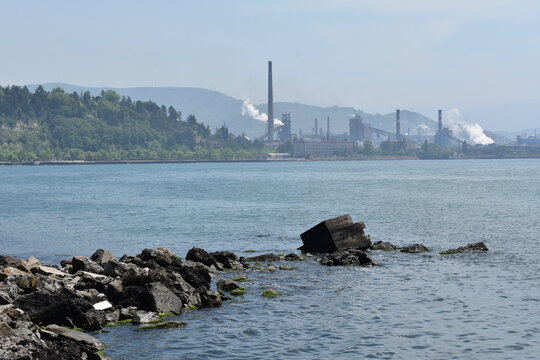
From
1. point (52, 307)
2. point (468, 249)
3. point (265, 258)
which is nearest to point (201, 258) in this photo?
point (265, 258)

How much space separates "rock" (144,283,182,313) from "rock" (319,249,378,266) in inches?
616

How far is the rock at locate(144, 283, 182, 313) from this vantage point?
96.2 feet

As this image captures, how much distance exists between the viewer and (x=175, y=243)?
6016 cm

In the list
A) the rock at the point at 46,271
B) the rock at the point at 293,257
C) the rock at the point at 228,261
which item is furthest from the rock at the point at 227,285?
the rock at the point at 293,257

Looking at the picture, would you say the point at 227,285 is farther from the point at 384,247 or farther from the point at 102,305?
the point at 384,247

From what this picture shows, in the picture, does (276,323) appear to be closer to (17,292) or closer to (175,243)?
(17,292)

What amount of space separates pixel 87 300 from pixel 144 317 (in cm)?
260

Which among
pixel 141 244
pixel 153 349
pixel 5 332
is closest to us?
pixel 5 332

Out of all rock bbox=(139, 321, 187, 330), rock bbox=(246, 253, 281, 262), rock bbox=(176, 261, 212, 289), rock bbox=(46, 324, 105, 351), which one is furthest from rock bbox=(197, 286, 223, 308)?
rock bbox=(246, 253, 281, 262)

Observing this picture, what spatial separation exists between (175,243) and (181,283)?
28.5 m

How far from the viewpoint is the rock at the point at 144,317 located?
92.0 feet

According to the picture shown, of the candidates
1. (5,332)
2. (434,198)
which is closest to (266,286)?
(5,332)

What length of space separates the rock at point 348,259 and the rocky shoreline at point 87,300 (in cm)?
778

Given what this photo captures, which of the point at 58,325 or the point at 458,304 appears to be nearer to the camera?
the point at 58,325
